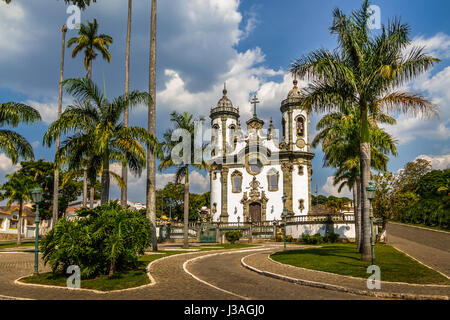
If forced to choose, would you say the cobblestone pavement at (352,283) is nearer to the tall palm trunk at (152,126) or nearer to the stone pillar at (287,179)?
the tall palm trunk at (152,126)

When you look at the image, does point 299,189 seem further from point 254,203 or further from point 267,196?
point 254,203

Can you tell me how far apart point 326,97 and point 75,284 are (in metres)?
12.0

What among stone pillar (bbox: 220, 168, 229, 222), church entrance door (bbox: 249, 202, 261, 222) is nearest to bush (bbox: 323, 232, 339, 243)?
church entrance door (bbox: 249, 202, 261, 222)

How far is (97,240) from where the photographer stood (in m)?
11.4

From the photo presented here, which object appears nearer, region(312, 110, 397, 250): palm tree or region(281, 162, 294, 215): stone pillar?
region(312, 110, 397, 250): palm tree

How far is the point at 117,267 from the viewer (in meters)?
12.6

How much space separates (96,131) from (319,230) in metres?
24.5

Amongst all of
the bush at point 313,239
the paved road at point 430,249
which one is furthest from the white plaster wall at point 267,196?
the paved road at point 430,249

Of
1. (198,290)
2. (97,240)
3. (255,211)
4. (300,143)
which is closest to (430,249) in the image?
(198,290)

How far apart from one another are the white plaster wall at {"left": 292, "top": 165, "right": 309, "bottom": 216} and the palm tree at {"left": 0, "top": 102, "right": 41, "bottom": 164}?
107 feet

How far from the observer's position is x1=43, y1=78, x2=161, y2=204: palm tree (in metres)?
17.5

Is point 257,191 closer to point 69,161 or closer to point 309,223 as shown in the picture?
point 309,223

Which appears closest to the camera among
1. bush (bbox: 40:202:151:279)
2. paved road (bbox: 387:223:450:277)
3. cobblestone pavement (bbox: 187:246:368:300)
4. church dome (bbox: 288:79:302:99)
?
cobblestone pavement (bbox: 187:246:368:300)

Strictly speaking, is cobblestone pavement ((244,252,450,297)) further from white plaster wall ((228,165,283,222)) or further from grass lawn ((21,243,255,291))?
white plaster wall ((228,165,283,222))
